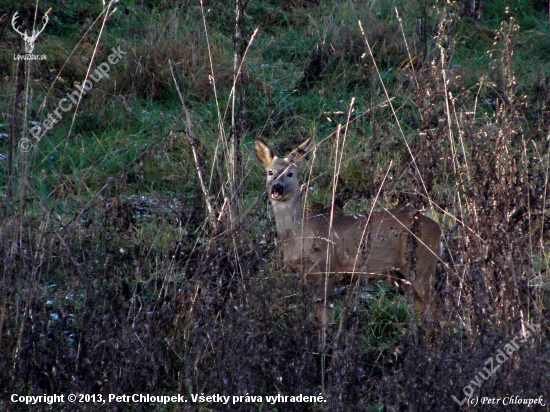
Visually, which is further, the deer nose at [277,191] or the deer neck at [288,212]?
the deer neck at [288,212]

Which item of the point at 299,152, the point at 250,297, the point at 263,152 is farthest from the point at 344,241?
the point at 250,297

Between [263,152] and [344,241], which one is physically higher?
[263,152]

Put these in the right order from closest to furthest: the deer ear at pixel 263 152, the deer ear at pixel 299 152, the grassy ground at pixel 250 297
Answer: the grassy ground at pixel 250 297 → the deer ear at pixel 299 152 → the deer ear at pixel 263 152

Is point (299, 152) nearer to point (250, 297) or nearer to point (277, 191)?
point (277, 191)

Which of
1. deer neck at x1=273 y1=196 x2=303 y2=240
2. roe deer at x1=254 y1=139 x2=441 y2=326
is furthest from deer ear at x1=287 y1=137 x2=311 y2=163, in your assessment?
deer neck at x1=273 y1=196 x2=303 y2=240

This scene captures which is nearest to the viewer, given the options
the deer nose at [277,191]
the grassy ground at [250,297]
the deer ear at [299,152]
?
the grassy ground at [250,297]

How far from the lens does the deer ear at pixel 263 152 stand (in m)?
6.04

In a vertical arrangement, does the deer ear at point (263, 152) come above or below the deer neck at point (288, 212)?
above

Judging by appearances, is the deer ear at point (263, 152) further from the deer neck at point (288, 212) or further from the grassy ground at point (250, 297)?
the grassy ground at point (250, 297)

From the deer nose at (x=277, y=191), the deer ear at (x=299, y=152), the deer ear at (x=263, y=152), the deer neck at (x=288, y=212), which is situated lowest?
the deer neck at (x=288, y=212)

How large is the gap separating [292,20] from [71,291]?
19.8 feet

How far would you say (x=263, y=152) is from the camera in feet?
20.1

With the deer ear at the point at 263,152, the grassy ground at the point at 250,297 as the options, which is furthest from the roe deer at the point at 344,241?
the grassy ground at the point at 250,297

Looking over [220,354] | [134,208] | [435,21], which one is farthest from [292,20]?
[220,354]
